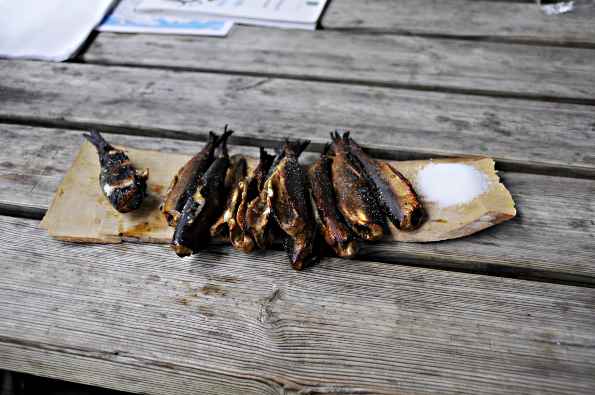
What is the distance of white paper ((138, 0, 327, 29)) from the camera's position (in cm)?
296

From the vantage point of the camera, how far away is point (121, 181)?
1790 millimetres

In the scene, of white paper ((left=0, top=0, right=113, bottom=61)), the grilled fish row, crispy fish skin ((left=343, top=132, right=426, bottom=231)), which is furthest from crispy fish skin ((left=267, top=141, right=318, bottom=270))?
white paper ((left=0, top=0, right=113, bottom=61))

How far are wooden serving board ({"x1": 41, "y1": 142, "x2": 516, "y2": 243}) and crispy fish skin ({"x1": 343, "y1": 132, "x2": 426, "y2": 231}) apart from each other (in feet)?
0.15

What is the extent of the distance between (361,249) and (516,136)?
95 centimetres

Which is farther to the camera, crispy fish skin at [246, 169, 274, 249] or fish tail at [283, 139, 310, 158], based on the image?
fish tail at [283, 139, 310, 158]

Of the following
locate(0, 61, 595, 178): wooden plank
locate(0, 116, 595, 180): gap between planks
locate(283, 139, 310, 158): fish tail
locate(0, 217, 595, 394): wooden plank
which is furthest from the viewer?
locate(0, 61, 595, 178): wooden plank

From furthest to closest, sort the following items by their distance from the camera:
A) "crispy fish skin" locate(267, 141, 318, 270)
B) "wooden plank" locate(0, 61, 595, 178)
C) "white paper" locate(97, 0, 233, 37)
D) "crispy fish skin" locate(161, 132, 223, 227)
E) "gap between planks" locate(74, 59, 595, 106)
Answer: "white paper" locate(97, 0, 233, 37), "gap between planks" locate(74, 59, 595, 106), "wooden plank" locate(0, 61, 595, 178), "crispy fish skin" locate(161, 132, 223, 227), "crispy fish skin" locate(267, 141, 318, 270)

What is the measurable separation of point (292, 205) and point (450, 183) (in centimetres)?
62

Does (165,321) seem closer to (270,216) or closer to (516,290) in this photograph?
(270,216)

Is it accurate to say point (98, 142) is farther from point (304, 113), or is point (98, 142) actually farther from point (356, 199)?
point (356, 199)

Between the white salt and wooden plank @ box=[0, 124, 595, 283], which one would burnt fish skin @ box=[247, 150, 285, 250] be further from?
the white salt

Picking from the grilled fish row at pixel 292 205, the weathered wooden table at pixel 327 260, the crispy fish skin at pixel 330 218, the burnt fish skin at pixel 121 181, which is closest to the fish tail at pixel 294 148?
the grilled fish row at pixel 292 205

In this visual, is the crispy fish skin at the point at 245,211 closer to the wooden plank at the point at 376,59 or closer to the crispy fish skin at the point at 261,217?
the crispy fish skin at the point at 261,217

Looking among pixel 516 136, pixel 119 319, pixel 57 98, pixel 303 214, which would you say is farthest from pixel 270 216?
pixel 57 98
